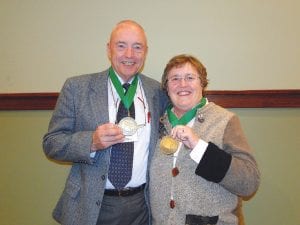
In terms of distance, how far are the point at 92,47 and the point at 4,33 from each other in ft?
2.28

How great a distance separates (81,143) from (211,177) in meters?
0.67

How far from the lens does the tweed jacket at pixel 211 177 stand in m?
1.46

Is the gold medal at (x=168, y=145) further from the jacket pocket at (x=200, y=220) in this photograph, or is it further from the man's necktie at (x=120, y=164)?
the jacket pocket at (x=200, y=220)

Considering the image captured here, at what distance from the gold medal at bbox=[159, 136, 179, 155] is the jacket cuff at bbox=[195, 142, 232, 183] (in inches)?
6.6

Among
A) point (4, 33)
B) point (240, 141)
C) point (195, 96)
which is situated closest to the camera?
point (240, 141)

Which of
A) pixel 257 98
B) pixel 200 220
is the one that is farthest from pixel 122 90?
pixel 257 98

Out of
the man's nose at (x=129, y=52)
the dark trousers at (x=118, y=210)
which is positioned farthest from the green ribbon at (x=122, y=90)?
the dark trousers at (x=118, y=210)

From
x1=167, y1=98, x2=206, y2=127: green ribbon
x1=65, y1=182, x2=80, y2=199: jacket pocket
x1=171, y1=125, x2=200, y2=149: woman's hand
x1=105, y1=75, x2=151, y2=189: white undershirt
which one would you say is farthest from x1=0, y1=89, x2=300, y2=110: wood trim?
x1=65, y1=182, x2=80, y2=199: jacket pocket

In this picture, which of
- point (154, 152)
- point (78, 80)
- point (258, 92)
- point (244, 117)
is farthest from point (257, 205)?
point (78, 80)

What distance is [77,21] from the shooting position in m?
2.26

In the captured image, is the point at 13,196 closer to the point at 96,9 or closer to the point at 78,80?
the point at 78,80

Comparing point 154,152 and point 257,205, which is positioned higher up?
point 154,152

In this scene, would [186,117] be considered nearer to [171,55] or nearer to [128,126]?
[128,126]

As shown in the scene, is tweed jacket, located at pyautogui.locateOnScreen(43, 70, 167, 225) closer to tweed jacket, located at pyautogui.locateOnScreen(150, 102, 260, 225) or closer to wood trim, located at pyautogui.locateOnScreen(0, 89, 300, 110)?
tweed jacket, located at pyautogui.locateOnScreen(150, 102, 260, 225)
